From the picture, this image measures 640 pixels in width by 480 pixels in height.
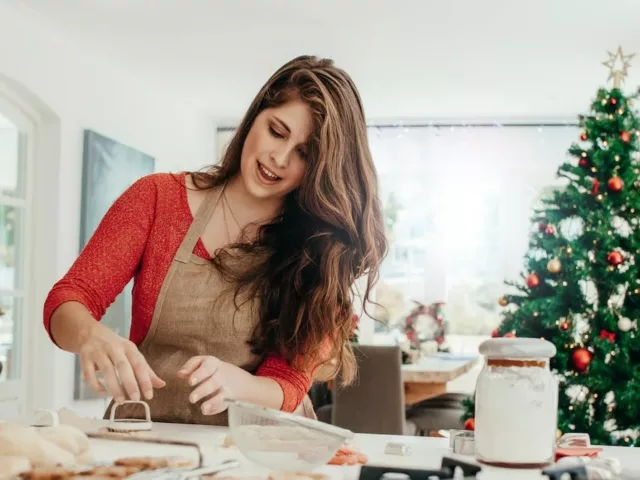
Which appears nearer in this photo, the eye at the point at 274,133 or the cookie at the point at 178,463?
the cookie at the point at 178,463

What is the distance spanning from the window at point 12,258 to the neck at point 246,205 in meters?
3.10

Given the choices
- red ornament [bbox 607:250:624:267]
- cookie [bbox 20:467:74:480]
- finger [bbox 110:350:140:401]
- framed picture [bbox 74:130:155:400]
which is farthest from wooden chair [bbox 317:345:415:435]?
cookie [bbox 20:467:74:480]

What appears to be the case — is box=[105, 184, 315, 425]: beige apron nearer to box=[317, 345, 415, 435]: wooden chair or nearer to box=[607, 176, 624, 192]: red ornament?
box=[317, 345, 415, 435]: wooden chair

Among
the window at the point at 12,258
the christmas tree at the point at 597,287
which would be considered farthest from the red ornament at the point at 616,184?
the window at the point at 12,258

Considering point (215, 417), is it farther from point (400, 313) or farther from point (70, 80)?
point (400, 313)

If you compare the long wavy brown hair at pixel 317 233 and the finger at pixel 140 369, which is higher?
the long wavy brown hair at pixel 317 233

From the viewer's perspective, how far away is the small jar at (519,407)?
1000 millimetres

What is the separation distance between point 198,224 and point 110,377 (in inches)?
20.6

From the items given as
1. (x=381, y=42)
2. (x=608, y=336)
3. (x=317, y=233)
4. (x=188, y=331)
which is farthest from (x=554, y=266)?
(x=188, y=331)

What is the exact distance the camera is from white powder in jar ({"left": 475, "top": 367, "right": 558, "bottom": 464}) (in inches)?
39.4

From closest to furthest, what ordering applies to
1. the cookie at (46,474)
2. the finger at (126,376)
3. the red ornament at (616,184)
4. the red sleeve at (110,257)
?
the cookie at (46,474), the finger at (126,376), the red sleeve at (110,257), the red ornament at (616,184)

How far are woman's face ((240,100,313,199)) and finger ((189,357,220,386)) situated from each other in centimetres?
43

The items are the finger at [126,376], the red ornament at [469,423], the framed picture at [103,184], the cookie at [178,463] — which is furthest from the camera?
the framed picture at [103,184]

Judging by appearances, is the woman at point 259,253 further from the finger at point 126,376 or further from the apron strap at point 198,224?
the finger at point 126,376
